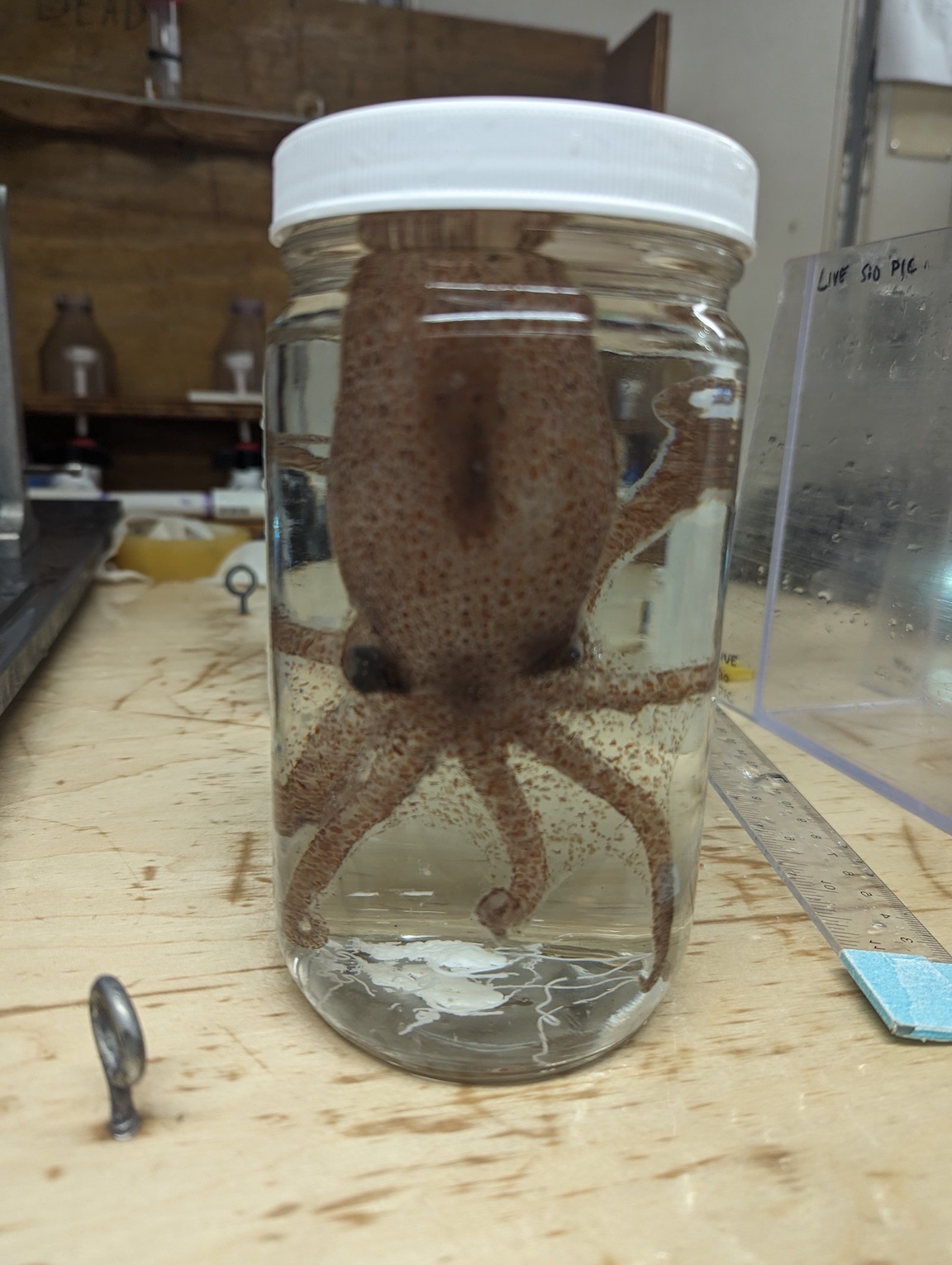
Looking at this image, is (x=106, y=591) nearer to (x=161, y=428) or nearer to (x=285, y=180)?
(x=161, y=428)

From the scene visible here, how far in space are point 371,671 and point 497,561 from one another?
0.06 m

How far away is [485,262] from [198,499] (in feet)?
4.23

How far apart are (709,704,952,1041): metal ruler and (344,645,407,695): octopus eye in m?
0.22

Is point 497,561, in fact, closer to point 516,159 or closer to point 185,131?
point 516,159

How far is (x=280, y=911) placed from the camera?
0.34 metres

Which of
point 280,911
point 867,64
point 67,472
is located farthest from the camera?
point 67,472

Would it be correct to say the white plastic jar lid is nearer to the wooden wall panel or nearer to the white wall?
the white wall

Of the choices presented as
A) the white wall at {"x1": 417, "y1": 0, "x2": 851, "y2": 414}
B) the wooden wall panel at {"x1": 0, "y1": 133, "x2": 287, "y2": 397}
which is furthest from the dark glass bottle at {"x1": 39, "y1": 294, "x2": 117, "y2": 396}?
the white wall at {"x1": 417, "y1": 0, "x2": 851, "y2": 414}

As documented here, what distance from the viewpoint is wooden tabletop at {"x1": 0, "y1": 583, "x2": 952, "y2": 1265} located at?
0.76 feet

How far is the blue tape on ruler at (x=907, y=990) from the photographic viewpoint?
0.32 metres

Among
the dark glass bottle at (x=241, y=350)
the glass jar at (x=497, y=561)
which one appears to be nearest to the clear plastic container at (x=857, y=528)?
the glass jar at (x=497, y=561)

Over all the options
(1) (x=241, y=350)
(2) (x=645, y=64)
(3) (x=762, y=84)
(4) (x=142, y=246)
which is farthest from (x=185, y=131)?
(3) (x=762, y=84)

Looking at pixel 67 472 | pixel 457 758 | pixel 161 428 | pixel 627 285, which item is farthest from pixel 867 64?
pixel 161 428

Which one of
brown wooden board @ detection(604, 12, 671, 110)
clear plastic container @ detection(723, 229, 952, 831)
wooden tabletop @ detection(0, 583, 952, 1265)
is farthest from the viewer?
brown wooden board @ detection(604, 12, 671, 110)
